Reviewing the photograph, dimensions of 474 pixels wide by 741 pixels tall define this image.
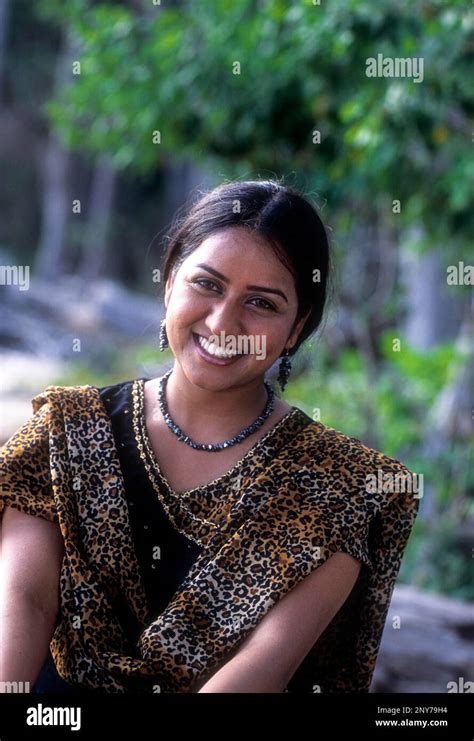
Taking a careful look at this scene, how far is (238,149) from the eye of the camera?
6.08 m

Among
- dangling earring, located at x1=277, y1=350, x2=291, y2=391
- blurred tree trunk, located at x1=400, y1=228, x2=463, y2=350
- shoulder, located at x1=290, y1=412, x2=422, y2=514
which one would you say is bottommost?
shoulder, located at x1=290, y1=412, x2=422, y2=514

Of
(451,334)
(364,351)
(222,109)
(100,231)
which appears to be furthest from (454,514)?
(100,231)

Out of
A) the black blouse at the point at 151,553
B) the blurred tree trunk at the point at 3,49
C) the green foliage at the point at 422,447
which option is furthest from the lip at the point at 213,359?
the blurred tree trunk at the point at 3,49

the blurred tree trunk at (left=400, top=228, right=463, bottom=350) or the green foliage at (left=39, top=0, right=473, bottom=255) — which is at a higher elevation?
the green foliage at (left=39, top=0, right=473, bottom=255)

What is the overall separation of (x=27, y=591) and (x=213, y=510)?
0.40m

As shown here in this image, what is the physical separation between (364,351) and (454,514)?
118 centimetres

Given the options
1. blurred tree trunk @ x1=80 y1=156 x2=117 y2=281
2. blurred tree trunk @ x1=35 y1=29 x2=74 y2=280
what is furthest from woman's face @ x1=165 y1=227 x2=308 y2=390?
blurred tree trunk @ x1=80 y1=156 x2=117 y2=281

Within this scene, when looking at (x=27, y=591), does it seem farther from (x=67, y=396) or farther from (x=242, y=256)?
(x=242, y=256)

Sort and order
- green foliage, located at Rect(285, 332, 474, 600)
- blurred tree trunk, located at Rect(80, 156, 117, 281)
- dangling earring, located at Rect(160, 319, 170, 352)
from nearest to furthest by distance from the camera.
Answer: dangling earring, located at Rect(160, 319, 170, 352)
green foliage, located at Rect(285, 332, 474, 600)
blurred tree trunk, located at Rect(80, 156, 117, 281)

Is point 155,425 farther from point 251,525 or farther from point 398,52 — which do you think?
point 398,52

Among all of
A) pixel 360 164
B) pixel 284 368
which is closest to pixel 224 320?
pixel 284 368

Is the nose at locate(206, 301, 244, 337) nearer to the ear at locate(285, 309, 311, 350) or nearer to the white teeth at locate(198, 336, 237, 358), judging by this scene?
the white teeth at locate(198, 336, 237, 358)

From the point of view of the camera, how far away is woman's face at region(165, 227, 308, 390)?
2.12 metres

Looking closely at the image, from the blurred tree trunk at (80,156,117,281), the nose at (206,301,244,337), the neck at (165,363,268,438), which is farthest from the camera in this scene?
the blurred tree trunk at (80,156,117,281)
